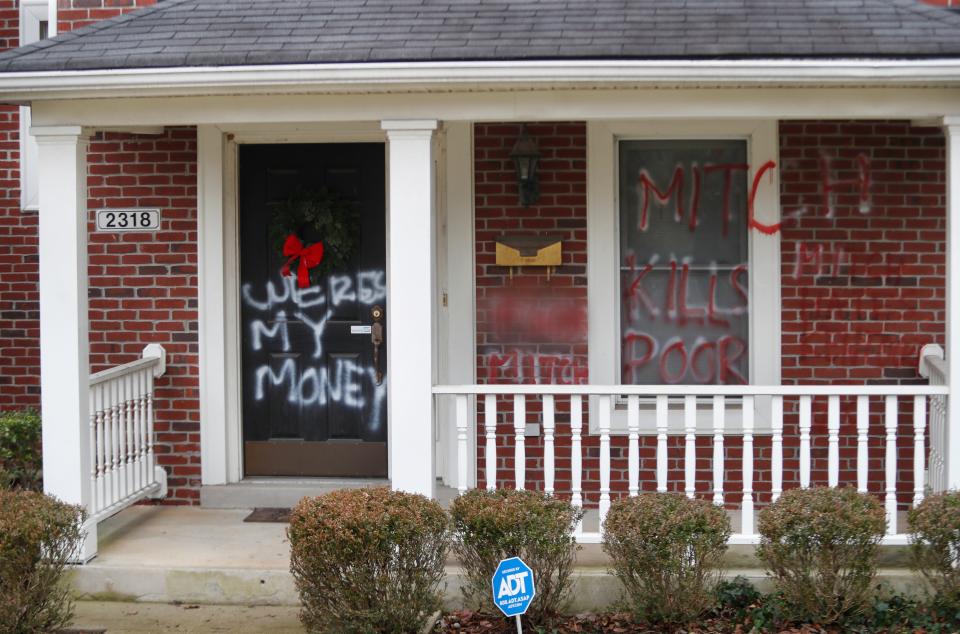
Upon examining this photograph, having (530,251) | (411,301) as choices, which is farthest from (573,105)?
(530,251)

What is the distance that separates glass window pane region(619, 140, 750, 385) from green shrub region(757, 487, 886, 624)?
1952 millimetres

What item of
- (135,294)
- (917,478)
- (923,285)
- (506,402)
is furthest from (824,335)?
(135,294)

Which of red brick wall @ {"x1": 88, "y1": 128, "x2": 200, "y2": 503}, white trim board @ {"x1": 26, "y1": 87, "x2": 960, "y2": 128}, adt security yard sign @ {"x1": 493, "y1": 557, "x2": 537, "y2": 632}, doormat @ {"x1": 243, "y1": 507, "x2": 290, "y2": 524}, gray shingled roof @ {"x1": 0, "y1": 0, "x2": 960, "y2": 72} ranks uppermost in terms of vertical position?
gray shingled roof @ {"x1": 0, "y1": 0, "x2": 960, "y2": 72}

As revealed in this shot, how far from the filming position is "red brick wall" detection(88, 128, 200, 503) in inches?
306

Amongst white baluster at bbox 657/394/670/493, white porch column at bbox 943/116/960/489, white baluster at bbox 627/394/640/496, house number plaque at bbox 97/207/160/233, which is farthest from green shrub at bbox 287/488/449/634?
house number plaque at bbox 97/207/160/233

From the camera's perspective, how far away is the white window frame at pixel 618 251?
7.47 m

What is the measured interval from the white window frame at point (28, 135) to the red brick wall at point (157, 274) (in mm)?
703

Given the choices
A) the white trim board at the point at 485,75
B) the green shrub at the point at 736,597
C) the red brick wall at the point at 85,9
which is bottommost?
the green shrub at the point at 736,597

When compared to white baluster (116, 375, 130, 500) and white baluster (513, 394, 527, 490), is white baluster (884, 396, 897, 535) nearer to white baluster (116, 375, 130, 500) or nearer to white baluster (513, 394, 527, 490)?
white baluster (513, 394, 527, 490)

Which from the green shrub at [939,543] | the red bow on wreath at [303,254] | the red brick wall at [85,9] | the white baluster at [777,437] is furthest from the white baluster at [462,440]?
the red brick wall at [85,9]

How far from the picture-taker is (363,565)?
→ 539 centimetres

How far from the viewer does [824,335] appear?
7492 mm

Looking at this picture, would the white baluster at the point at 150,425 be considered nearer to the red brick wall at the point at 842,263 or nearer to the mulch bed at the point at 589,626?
the red brick wall at the point at 842,263

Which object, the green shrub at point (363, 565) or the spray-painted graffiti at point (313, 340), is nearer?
the green shrub at point (363, 565)
